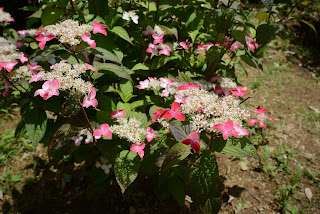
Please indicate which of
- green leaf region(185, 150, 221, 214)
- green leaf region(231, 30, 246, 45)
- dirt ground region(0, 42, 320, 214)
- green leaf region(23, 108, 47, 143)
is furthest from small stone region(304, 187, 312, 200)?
green leaf region(23, 108, 47, 143)

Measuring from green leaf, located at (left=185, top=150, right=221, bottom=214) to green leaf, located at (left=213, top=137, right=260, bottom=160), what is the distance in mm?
110

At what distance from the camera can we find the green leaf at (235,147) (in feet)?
3.84

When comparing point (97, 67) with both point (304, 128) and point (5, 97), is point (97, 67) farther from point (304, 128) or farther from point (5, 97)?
point (304, 128)

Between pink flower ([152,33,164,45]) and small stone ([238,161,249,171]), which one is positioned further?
small stone ([238,161,249,171])

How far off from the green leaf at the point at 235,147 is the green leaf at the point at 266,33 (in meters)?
0.65

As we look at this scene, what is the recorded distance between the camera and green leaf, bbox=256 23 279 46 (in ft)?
4.38

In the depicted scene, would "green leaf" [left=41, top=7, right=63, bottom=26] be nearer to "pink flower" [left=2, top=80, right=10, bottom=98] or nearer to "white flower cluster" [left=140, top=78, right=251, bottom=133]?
"pink flower" [left=2, top=80, right=10, bottom=98]

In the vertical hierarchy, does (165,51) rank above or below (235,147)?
above

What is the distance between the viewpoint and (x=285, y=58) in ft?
13.7

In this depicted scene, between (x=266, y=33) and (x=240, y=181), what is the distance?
1.64 metres

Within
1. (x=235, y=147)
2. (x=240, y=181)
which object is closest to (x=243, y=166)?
(x=240, y=181)

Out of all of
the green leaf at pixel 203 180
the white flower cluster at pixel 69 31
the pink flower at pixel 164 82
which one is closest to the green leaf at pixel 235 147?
the green leaf at pixel 203 180

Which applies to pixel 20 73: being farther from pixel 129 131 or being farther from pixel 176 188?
pixel 176 188

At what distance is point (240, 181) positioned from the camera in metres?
2.35
